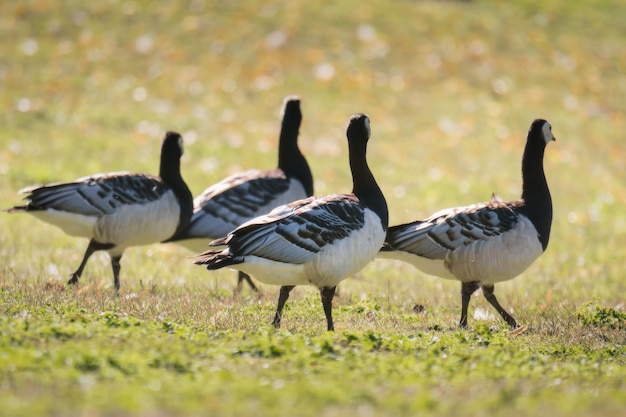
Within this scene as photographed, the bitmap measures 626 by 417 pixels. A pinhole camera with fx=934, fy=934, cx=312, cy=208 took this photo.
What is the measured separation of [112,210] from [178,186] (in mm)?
1101

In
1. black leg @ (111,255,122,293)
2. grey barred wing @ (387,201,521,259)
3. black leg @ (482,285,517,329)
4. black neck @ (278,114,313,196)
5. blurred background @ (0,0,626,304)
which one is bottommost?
black leg @ (482,285,517,329)

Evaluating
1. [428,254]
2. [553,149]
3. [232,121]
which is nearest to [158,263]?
[428,254]

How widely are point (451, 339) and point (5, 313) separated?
454cm

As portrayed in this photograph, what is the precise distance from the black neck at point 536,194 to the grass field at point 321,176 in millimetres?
1174

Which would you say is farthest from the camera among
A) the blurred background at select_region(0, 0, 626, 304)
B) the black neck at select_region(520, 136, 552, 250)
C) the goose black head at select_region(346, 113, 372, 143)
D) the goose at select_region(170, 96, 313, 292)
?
the blurred background at select_region(0, 0, 626, 304)

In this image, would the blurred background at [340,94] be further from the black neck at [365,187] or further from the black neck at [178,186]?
the black neck at [365,187]

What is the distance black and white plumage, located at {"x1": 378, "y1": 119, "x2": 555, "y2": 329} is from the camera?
11.3 m

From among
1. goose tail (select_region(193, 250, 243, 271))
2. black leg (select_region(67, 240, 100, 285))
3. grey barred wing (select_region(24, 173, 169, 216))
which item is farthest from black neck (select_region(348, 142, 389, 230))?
black leg (select_region(67, 240, 100, 285))

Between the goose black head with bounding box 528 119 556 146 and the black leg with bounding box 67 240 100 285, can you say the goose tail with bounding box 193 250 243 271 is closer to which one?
the black leg with bounding box 67 240 100 285

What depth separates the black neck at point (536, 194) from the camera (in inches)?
461

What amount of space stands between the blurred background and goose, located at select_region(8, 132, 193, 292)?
14.8 feet

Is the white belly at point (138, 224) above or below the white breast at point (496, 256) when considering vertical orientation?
above

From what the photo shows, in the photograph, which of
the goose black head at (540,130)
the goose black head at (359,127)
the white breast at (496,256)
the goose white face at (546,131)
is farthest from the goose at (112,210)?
the goose white face at (546,131)

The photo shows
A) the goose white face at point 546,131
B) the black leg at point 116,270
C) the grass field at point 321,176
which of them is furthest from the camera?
the goose white face at point 546,131
